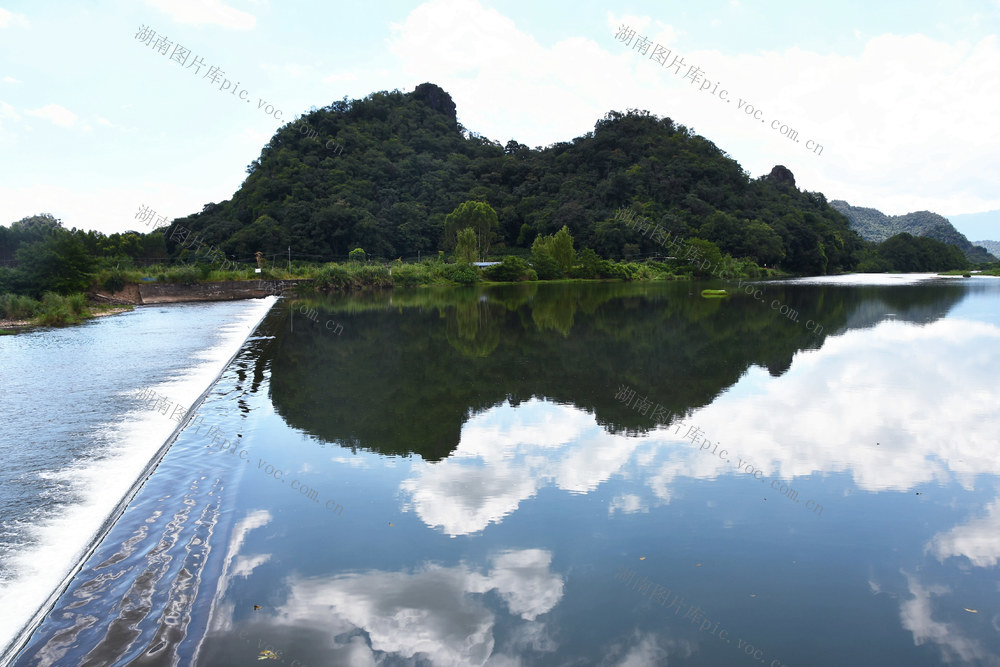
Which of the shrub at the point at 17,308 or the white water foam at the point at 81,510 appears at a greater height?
the shrub at the point at 17,308

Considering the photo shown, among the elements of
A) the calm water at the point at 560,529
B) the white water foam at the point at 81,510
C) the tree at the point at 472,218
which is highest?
the tree at the point at 472,218

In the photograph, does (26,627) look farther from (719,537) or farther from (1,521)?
(719,537)

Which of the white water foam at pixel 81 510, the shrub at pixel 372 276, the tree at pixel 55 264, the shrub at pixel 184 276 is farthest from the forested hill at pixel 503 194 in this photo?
the white water foam at pixel 81 510

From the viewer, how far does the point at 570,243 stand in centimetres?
5953

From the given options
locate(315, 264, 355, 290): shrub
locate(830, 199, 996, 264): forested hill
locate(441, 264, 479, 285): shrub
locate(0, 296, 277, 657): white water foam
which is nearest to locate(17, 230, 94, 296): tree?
locate(315, 264, 355, 290): shrub

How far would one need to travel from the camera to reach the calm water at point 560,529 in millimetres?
3326

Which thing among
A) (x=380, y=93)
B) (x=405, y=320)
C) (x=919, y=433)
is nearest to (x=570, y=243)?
(x=405, y=320)

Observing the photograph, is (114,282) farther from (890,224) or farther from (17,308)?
(890,224)

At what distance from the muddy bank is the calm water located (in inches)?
1098

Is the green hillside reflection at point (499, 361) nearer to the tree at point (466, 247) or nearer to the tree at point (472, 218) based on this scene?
the tree at point (466, 247)

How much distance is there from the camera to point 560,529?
15.0ft

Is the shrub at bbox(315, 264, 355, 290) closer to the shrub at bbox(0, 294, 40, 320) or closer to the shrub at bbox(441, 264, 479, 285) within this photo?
the shrub at bbox(441, 264, 479, 285)

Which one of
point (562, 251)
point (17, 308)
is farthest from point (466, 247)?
point (17, 308)

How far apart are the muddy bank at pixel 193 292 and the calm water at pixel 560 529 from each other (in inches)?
1098
